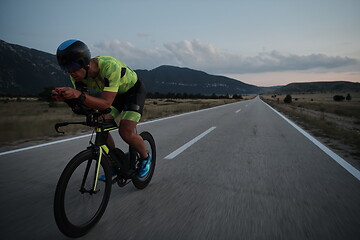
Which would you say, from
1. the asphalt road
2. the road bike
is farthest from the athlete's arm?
the asphalt road

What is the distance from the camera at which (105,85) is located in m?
2.18

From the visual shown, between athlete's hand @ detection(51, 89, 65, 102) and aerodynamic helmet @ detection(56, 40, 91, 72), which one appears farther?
aerodynamic helmet @ detection(56, 40, 91, 72)

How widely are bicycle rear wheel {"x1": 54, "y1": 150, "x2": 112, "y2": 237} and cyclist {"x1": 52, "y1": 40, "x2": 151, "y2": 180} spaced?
1.26 feet

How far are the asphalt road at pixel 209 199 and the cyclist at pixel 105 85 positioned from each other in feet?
2.02

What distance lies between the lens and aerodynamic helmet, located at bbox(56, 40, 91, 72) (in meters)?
1.93

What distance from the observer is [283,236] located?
1873mm

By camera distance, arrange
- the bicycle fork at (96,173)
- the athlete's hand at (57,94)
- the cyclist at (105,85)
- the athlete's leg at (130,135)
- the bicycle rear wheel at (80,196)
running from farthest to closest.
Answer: the athlete's leg at (130,135), the bicycle fork at (96,173), the cyclist at (105,85), the bicycle rear wheel at (80,196), the athlete's hand at (57,94)

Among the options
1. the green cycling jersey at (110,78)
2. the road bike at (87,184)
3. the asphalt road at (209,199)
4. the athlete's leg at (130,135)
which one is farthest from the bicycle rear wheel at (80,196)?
the green cycling jersey at (110,78)

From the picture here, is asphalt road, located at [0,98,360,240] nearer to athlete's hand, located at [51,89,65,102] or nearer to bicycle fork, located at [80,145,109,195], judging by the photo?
bicycle fork, located at [80,145,109,195]

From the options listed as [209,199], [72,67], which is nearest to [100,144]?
[72,67]

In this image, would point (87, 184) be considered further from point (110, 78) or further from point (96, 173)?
point (110, 78)

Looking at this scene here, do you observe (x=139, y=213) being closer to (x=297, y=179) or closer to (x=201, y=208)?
(x=201, y=208)

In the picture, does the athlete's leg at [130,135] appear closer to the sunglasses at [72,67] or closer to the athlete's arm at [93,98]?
the athlete's arm at [93,98]

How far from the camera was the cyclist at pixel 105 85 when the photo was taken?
1909 mm
